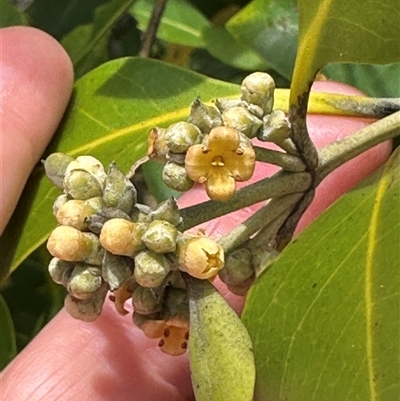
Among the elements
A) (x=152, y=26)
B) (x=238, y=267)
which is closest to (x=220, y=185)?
(x=238, y=267)

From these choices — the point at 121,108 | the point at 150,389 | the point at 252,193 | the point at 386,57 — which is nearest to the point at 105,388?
the point at 150,389

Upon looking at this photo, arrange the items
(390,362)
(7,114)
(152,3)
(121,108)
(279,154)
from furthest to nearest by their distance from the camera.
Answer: (152,3) < (7,114) < (121,108) < (279,154) < (390,362)

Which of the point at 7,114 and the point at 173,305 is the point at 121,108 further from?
the point at 173,305

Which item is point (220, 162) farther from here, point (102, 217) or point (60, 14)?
point (60, 14)

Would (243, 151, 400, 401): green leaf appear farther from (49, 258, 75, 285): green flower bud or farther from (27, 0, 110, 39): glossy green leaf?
(27, 0, 110, 39): glossy green leaf

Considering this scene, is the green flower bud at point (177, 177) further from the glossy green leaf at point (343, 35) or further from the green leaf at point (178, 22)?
the green leaf at point (178, 22)

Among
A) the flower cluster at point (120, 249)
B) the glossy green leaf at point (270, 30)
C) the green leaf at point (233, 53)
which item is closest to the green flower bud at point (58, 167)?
the flower cluster at point (120, 249)
